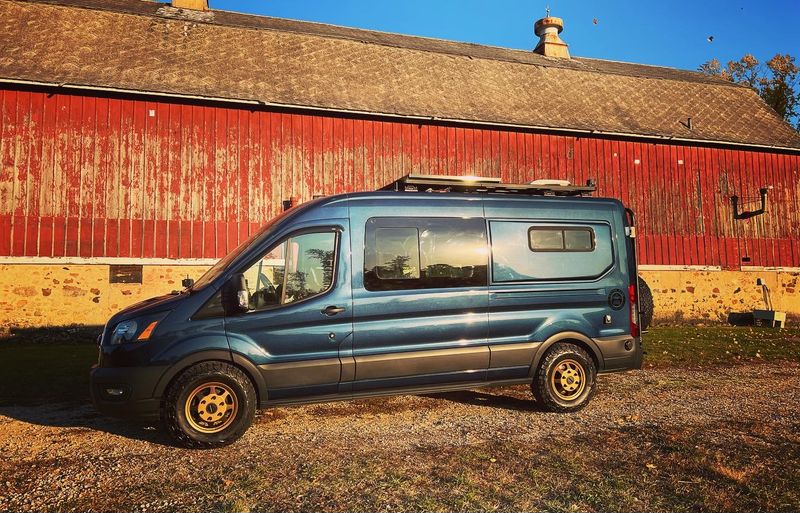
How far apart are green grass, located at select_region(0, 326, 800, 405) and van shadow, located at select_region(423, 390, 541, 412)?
3.72m

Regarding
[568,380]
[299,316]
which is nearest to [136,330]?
[299,316]

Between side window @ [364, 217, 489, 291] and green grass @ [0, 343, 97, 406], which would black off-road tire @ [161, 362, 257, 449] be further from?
green grass @ [0, 343, 97, 406]

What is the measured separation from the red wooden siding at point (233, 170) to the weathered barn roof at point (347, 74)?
0.58 m

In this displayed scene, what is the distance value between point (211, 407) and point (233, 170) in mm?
10708

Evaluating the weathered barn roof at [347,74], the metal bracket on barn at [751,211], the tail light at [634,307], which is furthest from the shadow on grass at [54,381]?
the metal bracket on barn at [751,211]

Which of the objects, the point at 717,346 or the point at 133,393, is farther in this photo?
the point at 717,346

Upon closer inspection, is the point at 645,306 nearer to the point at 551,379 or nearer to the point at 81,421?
the point at 551,379

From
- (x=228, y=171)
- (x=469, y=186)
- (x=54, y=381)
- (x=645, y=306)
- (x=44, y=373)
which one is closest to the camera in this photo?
(x=469, y=186)

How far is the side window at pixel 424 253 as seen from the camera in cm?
514

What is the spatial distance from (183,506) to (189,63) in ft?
47.0

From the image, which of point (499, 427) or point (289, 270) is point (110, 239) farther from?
point (499, 427)

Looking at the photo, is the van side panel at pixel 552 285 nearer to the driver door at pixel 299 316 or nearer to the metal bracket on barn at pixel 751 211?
the driver door at pixel 299 316

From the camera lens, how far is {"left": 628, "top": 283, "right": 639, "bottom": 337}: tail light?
19.6ft

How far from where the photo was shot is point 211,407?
180 inches
